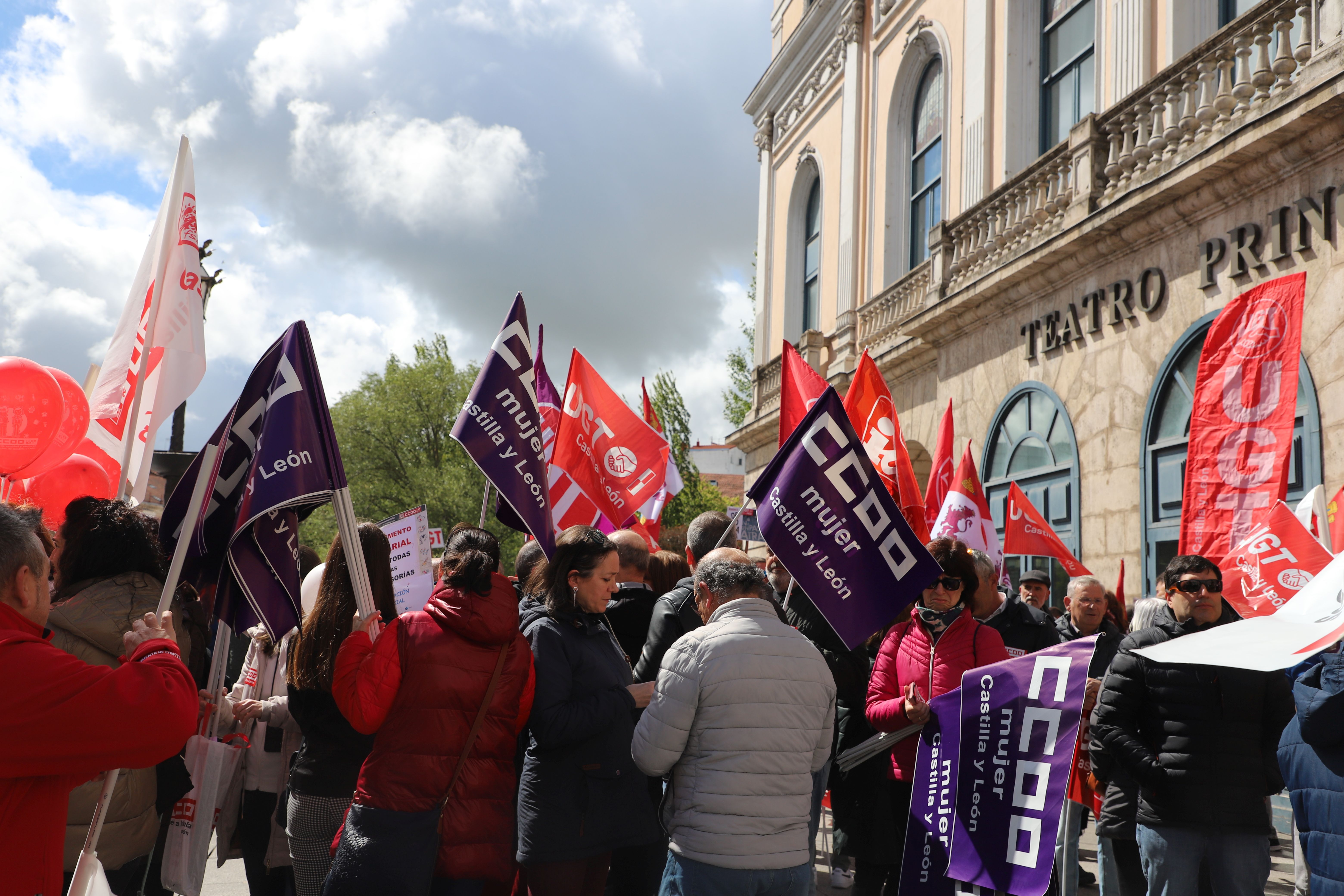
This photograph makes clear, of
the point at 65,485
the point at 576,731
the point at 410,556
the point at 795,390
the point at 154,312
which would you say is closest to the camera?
the point at 576,731

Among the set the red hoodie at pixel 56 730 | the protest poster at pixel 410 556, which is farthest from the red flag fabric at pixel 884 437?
the red hoodie at pixel 56 730

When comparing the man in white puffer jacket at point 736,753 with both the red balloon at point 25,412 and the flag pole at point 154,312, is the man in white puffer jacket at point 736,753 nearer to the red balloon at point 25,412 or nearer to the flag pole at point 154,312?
the flag pole at point 154,312

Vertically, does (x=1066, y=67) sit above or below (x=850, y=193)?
below

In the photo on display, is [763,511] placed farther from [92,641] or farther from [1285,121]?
[1285,121]

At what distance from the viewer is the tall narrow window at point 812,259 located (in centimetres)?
2067

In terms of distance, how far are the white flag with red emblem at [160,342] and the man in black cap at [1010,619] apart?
4.33 m

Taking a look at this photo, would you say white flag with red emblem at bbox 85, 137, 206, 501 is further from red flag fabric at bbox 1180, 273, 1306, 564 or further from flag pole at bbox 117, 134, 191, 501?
red flag fabric at bbox 1180, 273, 1306, 564

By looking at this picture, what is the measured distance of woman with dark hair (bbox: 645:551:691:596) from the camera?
232 inches

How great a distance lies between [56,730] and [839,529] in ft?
10.0

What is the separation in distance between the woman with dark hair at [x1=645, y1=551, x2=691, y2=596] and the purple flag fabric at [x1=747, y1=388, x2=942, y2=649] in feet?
4.76

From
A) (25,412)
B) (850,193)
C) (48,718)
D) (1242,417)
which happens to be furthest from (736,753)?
(850,193)

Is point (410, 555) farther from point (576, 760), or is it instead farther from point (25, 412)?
point (576, 760)

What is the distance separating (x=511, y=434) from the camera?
5.19 meters

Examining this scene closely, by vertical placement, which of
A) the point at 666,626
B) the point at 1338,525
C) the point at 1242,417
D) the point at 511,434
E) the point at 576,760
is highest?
the point at 1242,417
